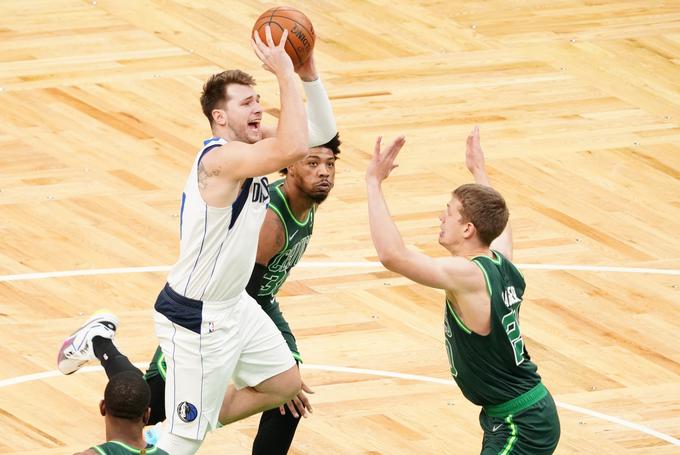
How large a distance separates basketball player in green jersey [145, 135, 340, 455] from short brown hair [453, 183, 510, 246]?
3.56 feet

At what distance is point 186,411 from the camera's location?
754 cm

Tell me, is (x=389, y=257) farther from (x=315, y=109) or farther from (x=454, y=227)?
(x=315, y=109)

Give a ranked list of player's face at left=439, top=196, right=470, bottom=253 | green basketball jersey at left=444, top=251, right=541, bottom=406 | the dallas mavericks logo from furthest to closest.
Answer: the dallas mavericks logo
player's face at left=439, top=196, right=470, bottom=253
green basketball jersey at left=444, top=251, right=541, bottom=406

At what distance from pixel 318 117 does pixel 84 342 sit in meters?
1.62

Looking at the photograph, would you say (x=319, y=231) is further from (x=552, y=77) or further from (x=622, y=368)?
(x=552, y=77)

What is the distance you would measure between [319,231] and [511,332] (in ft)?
14.5

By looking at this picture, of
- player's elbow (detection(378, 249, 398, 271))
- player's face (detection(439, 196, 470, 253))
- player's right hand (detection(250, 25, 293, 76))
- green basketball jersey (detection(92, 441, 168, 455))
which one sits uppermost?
player's right hand (detection(250, 25, 293, 76))

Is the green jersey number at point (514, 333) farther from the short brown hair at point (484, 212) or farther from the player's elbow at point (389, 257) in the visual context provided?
the player's elbow at point (389, 257)

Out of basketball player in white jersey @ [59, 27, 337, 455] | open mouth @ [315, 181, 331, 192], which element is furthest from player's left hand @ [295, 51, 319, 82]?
open mouth @ [315, 181, 331, 192]

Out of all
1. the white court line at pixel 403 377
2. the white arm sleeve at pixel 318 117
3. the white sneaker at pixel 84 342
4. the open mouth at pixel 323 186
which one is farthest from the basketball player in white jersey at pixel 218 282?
the white court line at pixel 403 377

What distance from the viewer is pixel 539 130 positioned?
43.7 ft

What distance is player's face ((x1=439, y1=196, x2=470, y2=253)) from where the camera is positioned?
23.9 ft

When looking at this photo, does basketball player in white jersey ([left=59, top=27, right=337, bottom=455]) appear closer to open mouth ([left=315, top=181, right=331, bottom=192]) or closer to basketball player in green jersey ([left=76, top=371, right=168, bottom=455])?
open mouth ([left=315, top=181, right=331, bottom=192])

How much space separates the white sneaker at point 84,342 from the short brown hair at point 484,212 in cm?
206
